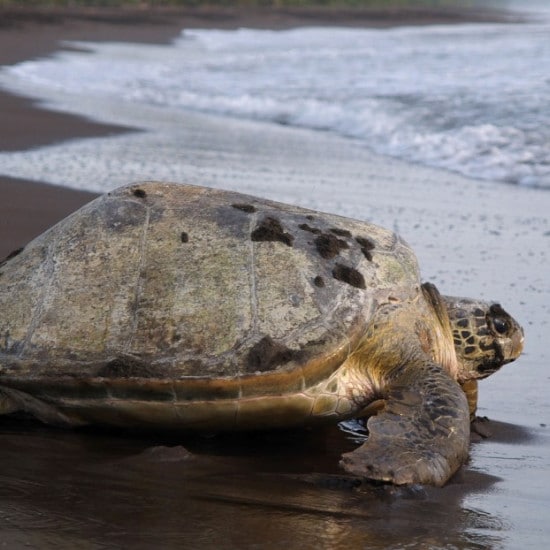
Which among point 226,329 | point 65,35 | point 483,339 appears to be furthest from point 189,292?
point 65,35

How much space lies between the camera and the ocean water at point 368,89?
30.9ft

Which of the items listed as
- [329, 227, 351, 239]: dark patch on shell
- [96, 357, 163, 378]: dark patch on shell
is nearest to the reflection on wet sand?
[96, 357, 163, 378]: dark patch on shell

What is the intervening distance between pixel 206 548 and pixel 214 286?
3.61ft

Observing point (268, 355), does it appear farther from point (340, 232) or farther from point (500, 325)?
point (500, 325)

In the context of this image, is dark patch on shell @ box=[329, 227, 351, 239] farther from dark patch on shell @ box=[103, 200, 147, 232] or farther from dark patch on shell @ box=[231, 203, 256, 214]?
dark patch on shell @ box=[103, 200, 147, 232]

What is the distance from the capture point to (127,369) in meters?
3.27

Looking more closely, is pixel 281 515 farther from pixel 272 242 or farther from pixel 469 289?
pixel 469 289

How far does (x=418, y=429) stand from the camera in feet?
10.7

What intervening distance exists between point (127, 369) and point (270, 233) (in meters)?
0.66

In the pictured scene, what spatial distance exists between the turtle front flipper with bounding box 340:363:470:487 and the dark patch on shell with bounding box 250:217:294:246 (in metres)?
0.59

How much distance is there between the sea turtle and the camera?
10.7 ft

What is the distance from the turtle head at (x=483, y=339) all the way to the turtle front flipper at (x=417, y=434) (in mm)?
340

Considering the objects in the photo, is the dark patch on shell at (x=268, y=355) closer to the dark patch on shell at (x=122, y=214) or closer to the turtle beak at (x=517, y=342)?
the dark patch on shell at (x=122, y=214)

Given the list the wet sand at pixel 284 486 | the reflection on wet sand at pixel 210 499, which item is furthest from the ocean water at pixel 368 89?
the reflection on wet sand at pixel 210 499
